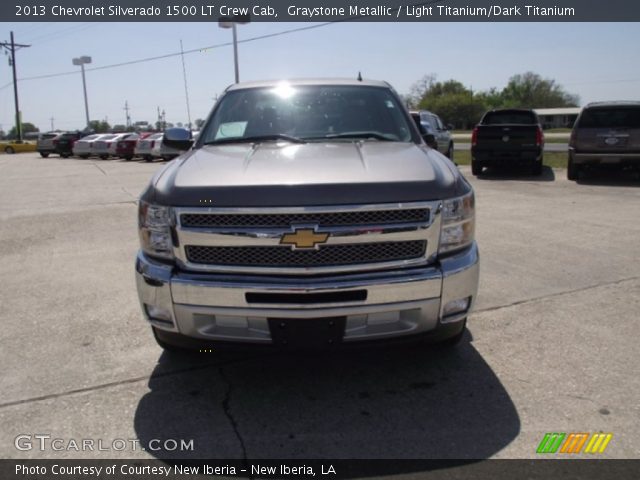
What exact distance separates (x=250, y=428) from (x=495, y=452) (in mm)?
1247

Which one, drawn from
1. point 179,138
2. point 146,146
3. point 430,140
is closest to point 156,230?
point 179,138

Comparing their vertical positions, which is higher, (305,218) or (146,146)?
(146,146)

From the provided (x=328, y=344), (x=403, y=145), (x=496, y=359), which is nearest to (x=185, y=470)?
(x=328, y=344)

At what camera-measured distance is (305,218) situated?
2975 mm

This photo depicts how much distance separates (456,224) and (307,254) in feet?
2.84

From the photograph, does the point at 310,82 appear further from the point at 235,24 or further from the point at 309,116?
the point at 235,24

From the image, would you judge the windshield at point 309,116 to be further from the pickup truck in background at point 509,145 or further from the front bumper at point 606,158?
the pickup truck in background at point 509,145

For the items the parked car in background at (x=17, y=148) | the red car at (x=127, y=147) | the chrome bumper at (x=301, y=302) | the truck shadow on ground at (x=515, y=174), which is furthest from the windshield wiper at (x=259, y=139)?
the parked car in background at (x=17, y=148)

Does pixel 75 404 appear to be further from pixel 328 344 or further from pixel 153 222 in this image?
pixel 328 344

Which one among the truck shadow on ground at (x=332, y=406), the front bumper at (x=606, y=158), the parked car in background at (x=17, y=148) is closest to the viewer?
the truck shadow on ground at (x=332, y=406)

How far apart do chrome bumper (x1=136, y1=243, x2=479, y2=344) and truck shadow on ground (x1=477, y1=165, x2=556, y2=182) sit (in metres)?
12.0

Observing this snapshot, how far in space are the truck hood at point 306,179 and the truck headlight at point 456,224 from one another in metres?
0.08

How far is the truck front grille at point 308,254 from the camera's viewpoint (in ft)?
9.84

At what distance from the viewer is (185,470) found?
8.80 feet
